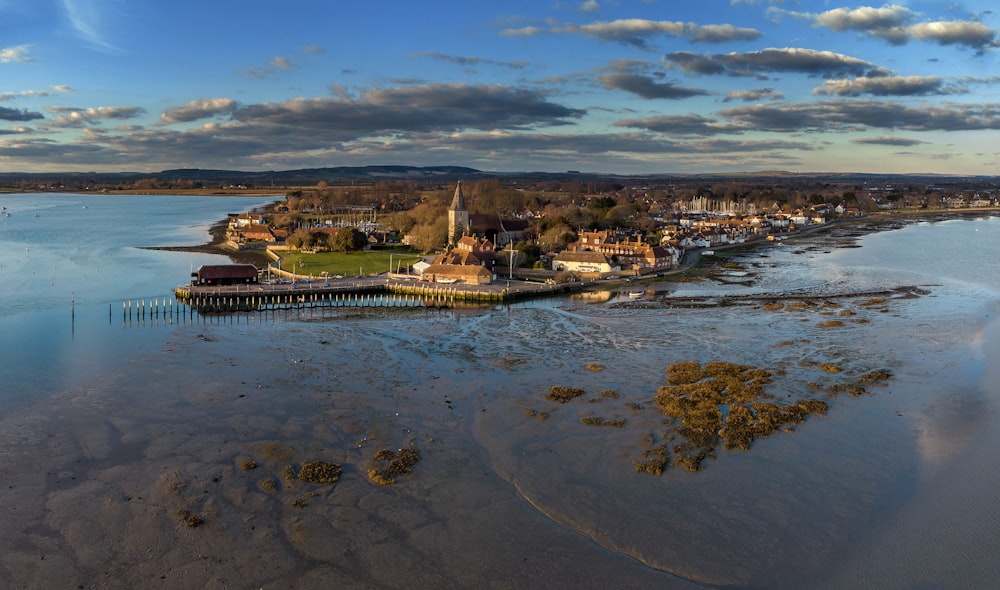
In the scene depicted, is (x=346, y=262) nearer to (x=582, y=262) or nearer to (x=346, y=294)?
(x=346, y=294)

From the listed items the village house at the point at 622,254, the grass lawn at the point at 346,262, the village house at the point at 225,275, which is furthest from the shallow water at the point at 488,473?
the village house at the point at 622,254

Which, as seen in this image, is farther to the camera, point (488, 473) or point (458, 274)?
point (458, 274)

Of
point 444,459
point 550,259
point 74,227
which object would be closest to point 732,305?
point 550,259

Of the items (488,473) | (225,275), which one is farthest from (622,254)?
(488,473)

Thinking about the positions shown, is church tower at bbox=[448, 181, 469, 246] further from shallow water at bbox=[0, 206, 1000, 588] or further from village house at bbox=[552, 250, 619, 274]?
shallow water at bbox=[0, 206, 1000, 588]

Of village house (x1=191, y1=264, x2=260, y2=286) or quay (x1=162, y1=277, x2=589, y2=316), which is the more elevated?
village house (x1=191, y1=264, x2=260, y2=286)

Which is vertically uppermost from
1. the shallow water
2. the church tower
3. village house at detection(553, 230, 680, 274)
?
the church tower

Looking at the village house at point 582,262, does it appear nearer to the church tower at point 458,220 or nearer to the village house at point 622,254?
the village house at point 622,254

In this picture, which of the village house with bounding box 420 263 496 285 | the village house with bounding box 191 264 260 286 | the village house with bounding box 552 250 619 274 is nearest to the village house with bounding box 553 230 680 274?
the village house with bounding box 552 250 619 274
